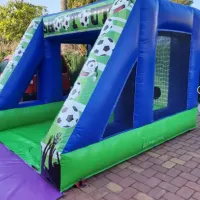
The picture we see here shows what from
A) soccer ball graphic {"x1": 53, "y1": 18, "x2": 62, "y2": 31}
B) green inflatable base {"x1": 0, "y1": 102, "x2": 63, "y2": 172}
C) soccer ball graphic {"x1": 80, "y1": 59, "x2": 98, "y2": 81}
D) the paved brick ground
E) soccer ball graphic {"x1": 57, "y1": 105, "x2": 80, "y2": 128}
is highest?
soccer ball graphic {"x1": 53, "y1": 18, "x2": 62, "y2": 31}

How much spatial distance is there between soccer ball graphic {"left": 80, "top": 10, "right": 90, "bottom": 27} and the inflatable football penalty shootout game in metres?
0.02

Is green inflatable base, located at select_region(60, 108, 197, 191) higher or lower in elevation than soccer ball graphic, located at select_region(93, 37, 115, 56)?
lower

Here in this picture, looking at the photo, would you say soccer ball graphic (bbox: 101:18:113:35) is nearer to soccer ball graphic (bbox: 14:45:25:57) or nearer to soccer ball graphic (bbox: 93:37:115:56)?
soccer ball graphic (bbox: 93:37:115:56)

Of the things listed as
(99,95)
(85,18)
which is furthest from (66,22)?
(99,95)

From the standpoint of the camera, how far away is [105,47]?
2.92 meters

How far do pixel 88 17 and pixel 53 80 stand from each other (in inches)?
69.7

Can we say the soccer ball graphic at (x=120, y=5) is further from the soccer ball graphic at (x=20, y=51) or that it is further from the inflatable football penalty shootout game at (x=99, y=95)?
the soccer ball graphic at (x=20, y=51)

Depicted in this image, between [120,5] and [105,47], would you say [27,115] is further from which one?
[120,5]

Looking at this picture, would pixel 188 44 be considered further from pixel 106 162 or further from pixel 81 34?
pixel 106 162

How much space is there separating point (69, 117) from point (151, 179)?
1.25 m

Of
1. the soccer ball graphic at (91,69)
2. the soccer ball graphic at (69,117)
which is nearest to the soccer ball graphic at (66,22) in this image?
the soccer ball graphic at (91,69)

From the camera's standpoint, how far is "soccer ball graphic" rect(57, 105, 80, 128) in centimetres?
266

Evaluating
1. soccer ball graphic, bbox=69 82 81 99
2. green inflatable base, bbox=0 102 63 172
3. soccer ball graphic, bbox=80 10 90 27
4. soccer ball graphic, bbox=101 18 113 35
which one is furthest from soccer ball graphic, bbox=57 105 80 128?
soccer ball graphic, bbox=80 10 90 27

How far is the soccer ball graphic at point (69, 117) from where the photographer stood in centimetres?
266
